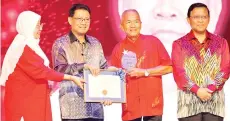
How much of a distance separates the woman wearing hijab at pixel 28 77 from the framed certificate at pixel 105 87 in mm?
74

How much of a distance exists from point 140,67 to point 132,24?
0.32 metres

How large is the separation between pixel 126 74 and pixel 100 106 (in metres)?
0.31

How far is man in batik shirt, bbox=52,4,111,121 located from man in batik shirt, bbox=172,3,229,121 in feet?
1.80

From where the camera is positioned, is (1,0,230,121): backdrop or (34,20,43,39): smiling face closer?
(34,20,43,39): smiling face

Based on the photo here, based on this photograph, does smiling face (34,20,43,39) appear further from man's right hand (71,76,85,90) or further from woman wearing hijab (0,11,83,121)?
man's right hand (71,76,85,90)

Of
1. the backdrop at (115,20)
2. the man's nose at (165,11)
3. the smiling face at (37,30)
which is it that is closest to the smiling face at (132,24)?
the backdrop at (115,20)

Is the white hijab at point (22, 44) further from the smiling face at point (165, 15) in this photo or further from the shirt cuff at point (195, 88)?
the shirt cuff at point (195, 88)

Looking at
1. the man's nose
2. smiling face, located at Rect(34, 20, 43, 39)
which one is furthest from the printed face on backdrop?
smiling face, located at Rect(34, 20, 43, 39)

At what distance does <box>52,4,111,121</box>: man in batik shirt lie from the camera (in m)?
3.51

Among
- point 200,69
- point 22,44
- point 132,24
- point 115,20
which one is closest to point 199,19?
point 200,69

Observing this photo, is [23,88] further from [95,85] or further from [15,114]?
[95,85]

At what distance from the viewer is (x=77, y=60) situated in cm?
358

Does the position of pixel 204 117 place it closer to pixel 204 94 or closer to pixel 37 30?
pixel 204 94

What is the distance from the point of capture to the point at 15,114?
3588 mm
